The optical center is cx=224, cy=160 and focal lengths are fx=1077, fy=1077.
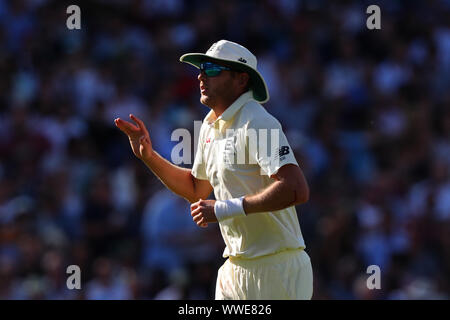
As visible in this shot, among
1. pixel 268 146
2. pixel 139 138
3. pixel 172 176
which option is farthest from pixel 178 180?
pixel 268 146

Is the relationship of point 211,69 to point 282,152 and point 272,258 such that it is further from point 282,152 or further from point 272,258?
point 272,258

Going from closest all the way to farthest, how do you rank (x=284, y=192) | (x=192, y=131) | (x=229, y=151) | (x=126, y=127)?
(x=284, y=192) → (x=229, y=151) → (x=126, y=127) → (x=192, y=131)

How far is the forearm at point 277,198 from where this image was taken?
18.2 feet

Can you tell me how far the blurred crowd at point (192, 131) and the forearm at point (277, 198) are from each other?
146 inches

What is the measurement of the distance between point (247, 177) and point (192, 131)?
17.4ft

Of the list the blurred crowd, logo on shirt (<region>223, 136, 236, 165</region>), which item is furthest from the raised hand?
the blurred crowd

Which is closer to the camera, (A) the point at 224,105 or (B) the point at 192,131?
(A) the point at 224,105

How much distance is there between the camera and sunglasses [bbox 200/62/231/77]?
5.99m

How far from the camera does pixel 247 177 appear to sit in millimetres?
5855

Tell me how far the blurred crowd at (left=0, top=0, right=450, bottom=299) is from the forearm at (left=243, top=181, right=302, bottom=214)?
3.70 meters

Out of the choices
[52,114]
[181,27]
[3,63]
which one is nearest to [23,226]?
[52,114]

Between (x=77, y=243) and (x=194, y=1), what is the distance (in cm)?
390

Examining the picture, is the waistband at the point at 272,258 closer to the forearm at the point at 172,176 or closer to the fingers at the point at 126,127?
the forearm at the point at 172,176

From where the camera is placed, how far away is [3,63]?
12352mm
